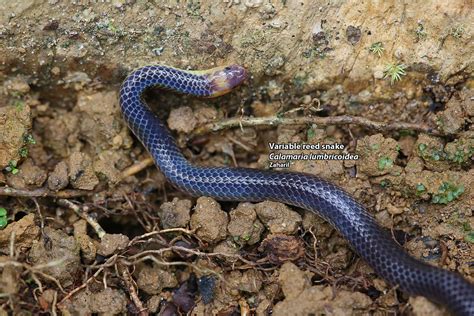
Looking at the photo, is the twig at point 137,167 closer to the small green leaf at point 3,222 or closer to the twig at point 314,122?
the twig at point 314,122

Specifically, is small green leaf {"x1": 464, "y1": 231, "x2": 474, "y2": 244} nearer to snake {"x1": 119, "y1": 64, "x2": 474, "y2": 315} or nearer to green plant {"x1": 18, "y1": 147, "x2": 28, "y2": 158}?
snake {"x1": 119, "y1": 64, "x2": 474, "y2": 315}

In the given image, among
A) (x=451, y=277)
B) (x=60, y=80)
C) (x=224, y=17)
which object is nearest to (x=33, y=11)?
(x=60, y=80)

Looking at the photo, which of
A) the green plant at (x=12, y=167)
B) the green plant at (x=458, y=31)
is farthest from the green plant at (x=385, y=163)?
the green plant at (x=12, y=167)

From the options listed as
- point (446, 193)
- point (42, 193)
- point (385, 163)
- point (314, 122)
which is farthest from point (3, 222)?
point (446, 193)

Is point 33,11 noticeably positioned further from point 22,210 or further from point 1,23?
point 22,210

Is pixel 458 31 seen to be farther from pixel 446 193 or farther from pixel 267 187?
pixel 267 187

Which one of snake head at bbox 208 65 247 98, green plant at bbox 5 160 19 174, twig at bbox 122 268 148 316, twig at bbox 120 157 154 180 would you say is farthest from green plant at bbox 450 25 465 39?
green plant at bbox 5 160 19 174
